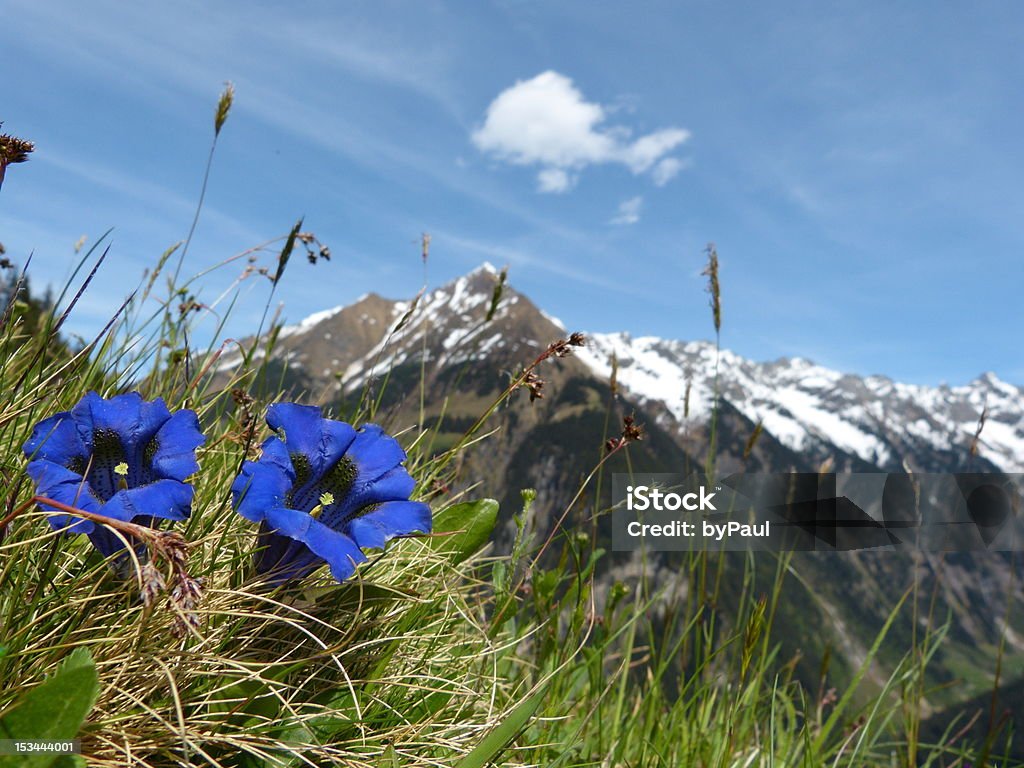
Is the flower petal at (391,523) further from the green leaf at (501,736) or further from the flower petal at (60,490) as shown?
the flower petal at (60,490)

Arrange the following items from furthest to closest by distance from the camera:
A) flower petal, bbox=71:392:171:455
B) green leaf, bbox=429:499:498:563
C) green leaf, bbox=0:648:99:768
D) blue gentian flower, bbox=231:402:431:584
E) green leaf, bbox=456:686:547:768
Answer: green leaf, bbox=429:499:498:563
flower petal, bbox=71:392:171:455
blue gentian flower, bbox=231:402:431:584
green leaf, bbox=456:686:547:768
green leaf, bbox=0:648:99:768

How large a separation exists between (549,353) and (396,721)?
3.87ft

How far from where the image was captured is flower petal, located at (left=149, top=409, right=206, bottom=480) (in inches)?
70.9

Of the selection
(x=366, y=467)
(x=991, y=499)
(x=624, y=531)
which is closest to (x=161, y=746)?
(x=366, y=467)

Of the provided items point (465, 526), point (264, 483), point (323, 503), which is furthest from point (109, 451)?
point (465, 526)

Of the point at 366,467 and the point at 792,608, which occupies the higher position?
the point at 366,467

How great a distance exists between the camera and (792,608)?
7106 inches

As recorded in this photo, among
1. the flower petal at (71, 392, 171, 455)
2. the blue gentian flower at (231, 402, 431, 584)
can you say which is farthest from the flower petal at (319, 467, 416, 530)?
the flower petal at (71, 392, 171, 455)

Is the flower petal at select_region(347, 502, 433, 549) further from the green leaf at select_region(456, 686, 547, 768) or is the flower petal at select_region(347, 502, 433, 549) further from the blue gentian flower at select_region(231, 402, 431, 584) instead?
the green leaf at select_region(456, 686, 547, 768)

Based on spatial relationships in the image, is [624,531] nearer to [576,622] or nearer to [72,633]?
[576,622]

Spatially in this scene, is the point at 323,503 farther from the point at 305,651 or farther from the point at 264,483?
the point at 305,651

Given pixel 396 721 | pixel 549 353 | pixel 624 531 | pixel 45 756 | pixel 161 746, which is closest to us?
pixel 45 756

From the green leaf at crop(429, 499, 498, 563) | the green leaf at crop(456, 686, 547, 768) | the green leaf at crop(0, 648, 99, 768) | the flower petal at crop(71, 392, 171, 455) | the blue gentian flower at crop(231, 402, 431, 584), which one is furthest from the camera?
the green leaf at crop(429, 499, 498, 563)

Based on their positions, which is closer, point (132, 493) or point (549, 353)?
point (132, 493)
